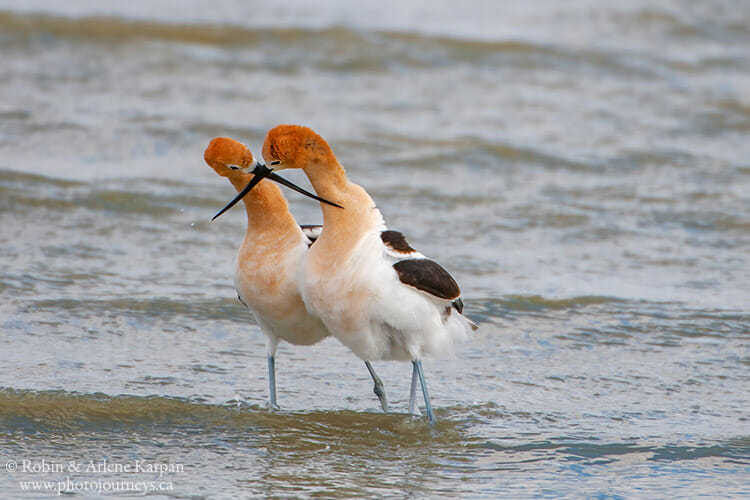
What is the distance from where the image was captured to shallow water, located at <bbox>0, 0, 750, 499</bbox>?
19.3 ft

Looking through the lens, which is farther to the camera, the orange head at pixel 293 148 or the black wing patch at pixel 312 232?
the black wing patch at pixel 312 232

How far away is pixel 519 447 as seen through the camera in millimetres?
5965

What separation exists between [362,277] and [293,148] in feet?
2.67

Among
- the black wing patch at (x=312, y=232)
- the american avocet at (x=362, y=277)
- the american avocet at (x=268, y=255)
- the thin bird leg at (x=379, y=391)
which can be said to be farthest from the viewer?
the black wing patch at (x=312, y=232)

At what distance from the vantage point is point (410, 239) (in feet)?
34.2

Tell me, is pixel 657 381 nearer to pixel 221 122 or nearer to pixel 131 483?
pixel 131 483

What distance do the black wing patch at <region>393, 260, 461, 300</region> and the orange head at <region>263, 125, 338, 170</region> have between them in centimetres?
74

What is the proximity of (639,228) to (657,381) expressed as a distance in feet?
13.2

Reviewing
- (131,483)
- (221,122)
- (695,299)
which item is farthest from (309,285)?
(221,122)

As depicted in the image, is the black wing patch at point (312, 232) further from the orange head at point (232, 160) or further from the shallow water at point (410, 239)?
the shallow water at point (410, 239)

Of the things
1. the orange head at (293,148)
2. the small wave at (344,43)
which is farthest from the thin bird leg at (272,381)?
the small wave at (344,43)

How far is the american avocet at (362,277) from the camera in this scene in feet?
18.9

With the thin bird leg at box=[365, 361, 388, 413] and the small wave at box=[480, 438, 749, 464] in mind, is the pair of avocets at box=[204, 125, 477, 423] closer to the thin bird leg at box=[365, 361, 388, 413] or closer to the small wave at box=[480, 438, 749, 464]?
the thin bird leg at box=[365, 361, 388, 413]

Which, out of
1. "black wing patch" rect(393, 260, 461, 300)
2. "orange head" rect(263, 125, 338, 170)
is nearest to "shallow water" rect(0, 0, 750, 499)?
"black wing patch" rect(393, 260, 461, 300)
